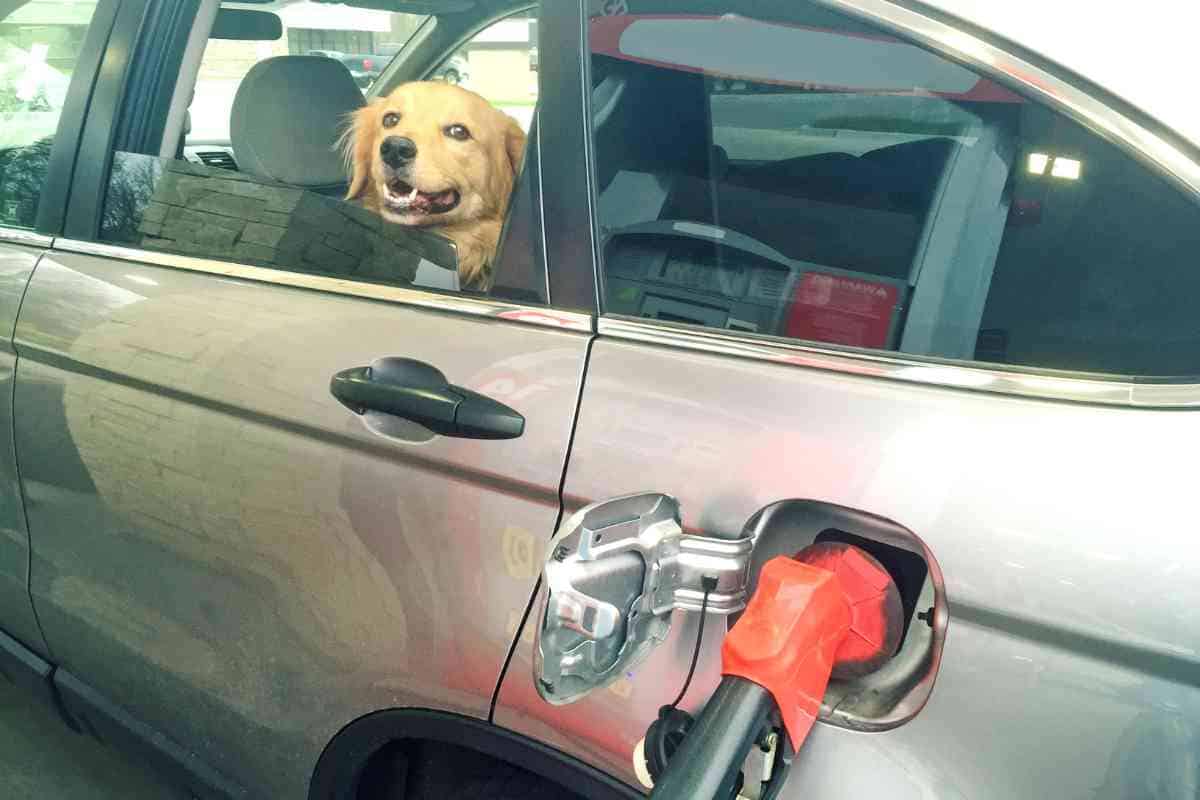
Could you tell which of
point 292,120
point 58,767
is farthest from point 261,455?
point 58,767

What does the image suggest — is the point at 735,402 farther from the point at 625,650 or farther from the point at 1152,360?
the point at 1152,360

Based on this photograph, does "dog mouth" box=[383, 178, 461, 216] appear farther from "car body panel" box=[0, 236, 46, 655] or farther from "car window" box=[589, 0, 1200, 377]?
"car body panel" box=[0, 236, 46, 655]

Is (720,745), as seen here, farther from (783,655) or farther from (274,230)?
(274,230)

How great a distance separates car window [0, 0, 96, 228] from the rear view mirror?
253mm

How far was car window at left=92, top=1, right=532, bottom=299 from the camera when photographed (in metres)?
1.63

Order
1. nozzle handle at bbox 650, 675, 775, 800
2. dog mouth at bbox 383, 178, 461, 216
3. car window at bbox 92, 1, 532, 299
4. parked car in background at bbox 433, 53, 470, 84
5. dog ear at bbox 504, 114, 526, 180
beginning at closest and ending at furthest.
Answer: nozzle handle at bbox 650, 675, 775, 800
dog ear at bbox 504, 114, 526, 180
car window at bbox 92, 1, 532, 299
dog mouth at bbox 383, 178, 461, 216
parked car in background at bbox 433, 53, 470, 84

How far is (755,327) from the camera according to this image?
1.23m

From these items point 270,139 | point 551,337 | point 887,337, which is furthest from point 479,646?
point 270,139

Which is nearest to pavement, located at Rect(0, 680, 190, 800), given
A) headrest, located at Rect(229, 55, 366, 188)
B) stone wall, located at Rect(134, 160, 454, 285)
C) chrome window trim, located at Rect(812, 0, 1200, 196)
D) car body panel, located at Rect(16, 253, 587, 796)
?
car body panel, located at Rect(16, 253, 587, 796)

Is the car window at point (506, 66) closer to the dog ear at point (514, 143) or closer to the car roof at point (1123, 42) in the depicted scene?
the dog ear at point (514, 143)

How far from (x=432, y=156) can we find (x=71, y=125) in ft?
2.55

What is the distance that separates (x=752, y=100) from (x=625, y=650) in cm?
77

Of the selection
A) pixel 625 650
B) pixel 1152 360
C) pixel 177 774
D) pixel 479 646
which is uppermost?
pixel 1152 360

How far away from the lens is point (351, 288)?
5.10 ft
